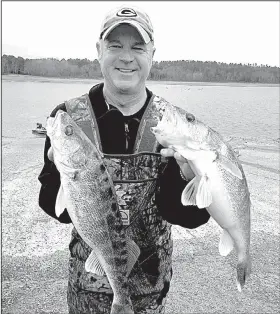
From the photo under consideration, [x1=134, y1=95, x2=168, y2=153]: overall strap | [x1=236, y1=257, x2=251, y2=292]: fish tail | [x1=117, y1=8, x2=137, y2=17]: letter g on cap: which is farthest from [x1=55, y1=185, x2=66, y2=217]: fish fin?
[x1=236, y1=257, x2=251, y2=292]: fish tail

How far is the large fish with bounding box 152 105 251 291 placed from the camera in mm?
2584

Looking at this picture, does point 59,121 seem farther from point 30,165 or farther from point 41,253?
point 30,165

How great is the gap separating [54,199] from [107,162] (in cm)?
42

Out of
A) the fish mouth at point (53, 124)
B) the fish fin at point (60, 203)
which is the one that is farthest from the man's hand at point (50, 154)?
the fish fin at point (60, 203)

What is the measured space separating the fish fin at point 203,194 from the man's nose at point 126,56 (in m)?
0.90

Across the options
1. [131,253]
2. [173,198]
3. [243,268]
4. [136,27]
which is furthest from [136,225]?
[136,27]

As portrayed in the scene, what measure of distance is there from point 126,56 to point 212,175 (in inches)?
38.0

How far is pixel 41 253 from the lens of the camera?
5125 mm

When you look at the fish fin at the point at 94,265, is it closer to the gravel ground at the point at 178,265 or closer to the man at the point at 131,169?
the man at the point at 131,169

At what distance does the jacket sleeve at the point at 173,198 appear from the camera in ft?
8.92

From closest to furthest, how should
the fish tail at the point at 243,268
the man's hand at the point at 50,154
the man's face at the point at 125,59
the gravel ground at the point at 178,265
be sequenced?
the man's hand at the point at 50,154
the man's face at the point at 125,59
the fish tail at the point at 243,268
the gravel ground at the point at 178,265

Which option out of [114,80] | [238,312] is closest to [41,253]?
[238,312]

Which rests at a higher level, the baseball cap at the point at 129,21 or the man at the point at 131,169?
the baseball cap at the point at 129,21

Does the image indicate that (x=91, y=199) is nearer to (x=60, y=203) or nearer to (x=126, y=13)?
(x=60, y=203)
